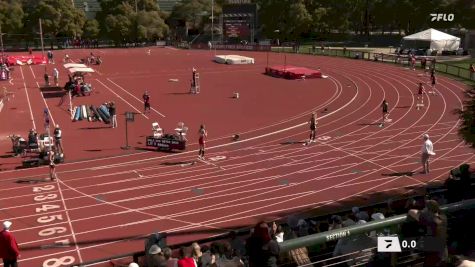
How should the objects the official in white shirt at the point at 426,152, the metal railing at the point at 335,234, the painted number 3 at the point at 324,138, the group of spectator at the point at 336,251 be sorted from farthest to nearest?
the painted number 3 at the point at 324,138, the official in white shirt at the point at 426,152, the group of spectator at the point at 336,251, the metal railing at the point at 335,234

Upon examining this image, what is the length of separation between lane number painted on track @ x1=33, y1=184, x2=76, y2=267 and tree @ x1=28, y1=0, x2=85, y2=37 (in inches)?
3036

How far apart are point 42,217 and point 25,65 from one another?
167 feet

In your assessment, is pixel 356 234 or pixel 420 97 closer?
pixel 356 234

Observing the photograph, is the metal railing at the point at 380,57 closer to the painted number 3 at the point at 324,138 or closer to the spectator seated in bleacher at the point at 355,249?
the painted number 3 at the point at 324,138

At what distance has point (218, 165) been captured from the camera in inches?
860

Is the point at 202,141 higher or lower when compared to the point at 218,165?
higher

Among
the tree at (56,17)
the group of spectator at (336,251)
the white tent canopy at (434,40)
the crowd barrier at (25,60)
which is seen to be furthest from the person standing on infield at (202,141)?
the tree at (56,17)

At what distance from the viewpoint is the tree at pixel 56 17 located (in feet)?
293

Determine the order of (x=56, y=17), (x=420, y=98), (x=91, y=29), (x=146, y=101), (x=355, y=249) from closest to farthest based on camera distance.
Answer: (x=355, y=249) < (x=146, y=101) < (x=420, y=98) < (x=56, y=17) < (x=91, y=29)

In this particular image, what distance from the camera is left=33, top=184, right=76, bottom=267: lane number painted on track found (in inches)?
524

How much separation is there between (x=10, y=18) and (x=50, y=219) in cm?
8245

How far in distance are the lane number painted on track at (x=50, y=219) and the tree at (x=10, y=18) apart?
78.3 meters

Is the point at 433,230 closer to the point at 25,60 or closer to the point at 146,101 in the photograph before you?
the point at 146,101

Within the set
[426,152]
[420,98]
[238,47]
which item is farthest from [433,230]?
[238,47]
